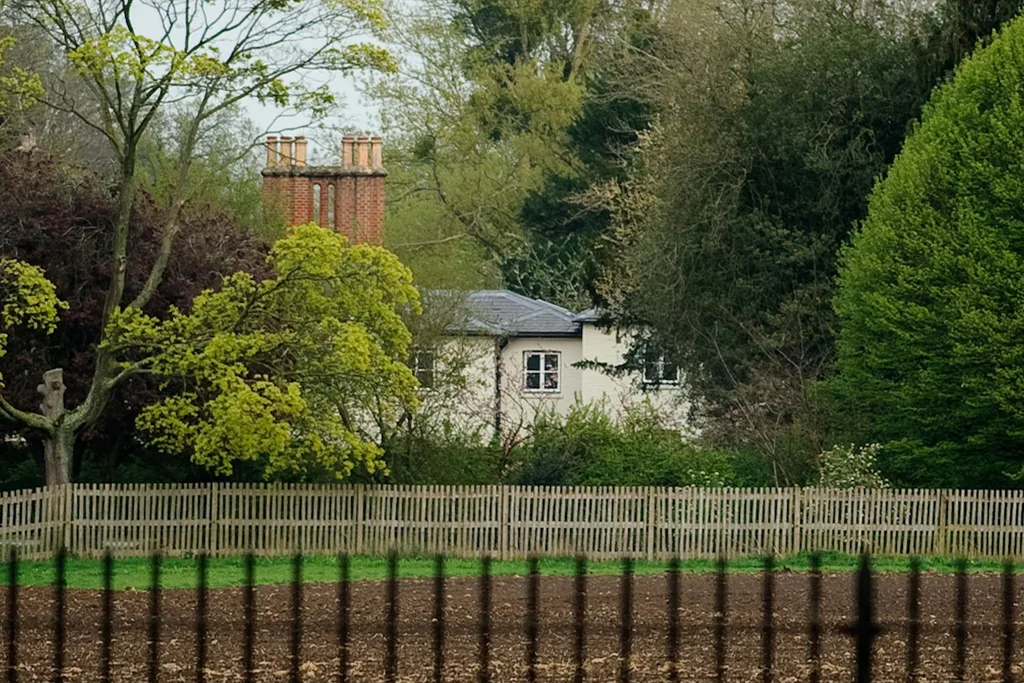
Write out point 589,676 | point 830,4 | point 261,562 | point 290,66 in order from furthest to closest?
point 830,4, point 290,66, point 261,562, point 589,676

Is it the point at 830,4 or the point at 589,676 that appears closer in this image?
the point at 589,676

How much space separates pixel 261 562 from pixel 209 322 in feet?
13.6

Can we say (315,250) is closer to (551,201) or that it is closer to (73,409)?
(73,409)

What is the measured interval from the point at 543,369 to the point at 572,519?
2128 cm

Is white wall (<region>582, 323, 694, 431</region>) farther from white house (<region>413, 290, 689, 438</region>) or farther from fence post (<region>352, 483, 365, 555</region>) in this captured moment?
fence post (<region>352, 483, 365, 555</region>)

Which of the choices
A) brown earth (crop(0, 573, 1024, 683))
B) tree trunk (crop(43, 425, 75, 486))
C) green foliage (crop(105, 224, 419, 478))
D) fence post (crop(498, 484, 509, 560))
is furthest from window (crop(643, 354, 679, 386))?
brown earth (crop(0, 573, 1024, 683))

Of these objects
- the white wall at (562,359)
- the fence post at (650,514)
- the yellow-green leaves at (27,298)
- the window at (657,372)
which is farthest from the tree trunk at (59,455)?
the white wall at (562,359)

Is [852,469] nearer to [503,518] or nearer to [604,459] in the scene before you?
[604,459]

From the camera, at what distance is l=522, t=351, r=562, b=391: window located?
1916 inches

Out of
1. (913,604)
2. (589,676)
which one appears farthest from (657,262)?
(913,604)

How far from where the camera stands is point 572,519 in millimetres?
27391

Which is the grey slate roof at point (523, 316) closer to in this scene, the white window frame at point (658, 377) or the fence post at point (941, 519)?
the white window frame at point (658, 377)

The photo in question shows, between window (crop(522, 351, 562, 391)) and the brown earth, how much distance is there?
2640 cm

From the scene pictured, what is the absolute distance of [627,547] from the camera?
91.4 feet
